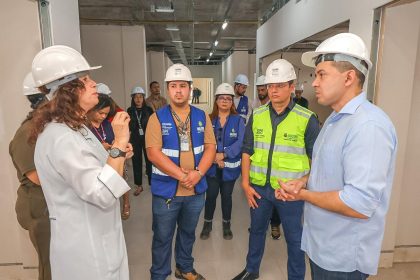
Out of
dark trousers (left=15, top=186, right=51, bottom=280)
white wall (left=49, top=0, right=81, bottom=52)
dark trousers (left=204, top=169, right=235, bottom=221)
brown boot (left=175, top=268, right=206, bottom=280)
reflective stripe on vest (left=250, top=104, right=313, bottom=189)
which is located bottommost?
brown boot (left=175, top=268, right=206, bottom=280)

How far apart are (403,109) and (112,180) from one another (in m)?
2.24

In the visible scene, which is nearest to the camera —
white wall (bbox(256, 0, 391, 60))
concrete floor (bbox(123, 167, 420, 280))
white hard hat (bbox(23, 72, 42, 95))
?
white hard hat (bbox(23, 72, 42, 95))

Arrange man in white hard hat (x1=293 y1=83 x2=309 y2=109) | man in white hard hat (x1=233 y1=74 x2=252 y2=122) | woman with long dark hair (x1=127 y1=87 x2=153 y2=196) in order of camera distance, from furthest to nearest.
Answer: man in white hard hat (x1=293 y1=83 x2=309 y2=109), man in white hard hat (x1=233 y1=74 x2=252 y2=122), woman with long dark hair (x1=127 y1=87 x2=153 y2=196)

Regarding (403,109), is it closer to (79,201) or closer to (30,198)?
(79,201)

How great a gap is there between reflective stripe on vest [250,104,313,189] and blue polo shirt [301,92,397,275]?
1.82 ft

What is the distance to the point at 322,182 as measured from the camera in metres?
1.30

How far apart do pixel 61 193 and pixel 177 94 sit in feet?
3.59

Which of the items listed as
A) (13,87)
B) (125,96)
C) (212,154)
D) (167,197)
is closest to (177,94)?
(212,154)

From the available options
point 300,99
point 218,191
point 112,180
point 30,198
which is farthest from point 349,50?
point 300,99

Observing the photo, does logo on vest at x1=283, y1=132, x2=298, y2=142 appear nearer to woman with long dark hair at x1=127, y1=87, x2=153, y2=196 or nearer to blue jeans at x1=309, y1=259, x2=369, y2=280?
blue jeans at x1=309, y1=259, x2=369, y2=280

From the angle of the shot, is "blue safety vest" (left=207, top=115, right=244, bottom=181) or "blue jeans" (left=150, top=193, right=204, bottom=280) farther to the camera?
"blue safety vest" (left=207, top=115, right=244, bottom=181)

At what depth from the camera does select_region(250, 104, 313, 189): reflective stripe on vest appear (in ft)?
6.43

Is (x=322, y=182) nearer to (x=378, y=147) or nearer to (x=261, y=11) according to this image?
(x=378, y=147)

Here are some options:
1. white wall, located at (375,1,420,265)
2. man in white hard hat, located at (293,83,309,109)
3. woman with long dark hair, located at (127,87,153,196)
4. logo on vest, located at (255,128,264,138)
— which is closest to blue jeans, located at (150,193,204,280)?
logo on vest, located at (255,128,264,138)
